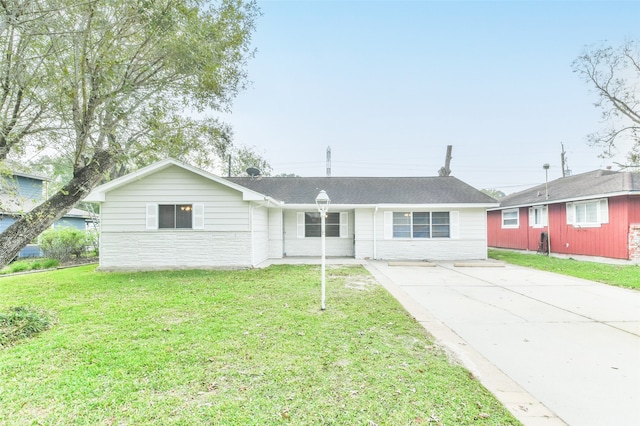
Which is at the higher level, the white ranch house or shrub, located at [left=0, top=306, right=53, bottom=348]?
the white ranch house

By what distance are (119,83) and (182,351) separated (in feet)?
15.2

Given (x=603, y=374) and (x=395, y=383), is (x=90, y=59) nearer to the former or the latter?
(x=395, y=383)

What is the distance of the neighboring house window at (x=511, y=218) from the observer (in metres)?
17.2

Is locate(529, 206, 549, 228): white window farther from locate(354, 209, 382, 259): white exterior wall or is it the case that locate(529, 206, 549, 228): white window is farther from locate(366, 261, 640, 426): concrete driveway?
locate(354, 209, 382, 259): white exterior wall

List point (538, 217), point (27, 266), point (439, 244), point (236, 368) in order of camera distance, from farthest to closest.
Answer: point (538, 217), point (439, 244), point (27, 266), point (236, 368)

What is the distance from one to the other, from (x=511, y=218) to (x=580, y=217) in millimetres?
4643

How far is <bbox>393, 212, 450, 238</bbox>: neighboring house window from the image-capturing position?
1323 centimetres

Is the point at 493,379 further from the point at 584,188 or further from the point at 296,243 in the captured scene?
the point at 584,188

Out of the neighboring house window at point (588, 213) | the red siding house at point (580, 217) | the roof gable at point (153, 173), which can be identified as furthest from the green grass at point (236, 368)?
the neighboring house window at point (588, 213)

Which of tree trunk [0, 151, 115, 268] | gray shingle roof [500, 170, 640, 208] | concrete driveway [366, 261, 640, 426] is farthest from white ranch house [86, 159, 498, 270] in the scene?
concrete driveway [366, 261, 640, 426]

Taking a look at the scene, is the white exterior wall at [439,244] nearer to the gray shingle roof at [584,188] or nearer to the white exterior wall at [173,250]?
the gray shingle roof at [584,188]

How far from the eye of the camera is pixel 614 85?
1280 centimetres

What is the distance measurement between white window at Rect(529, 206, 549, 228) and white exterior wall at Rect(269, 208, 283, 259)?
45.1 ft

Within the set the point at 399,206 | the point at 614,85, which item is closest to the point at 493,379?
the point at 399,206
